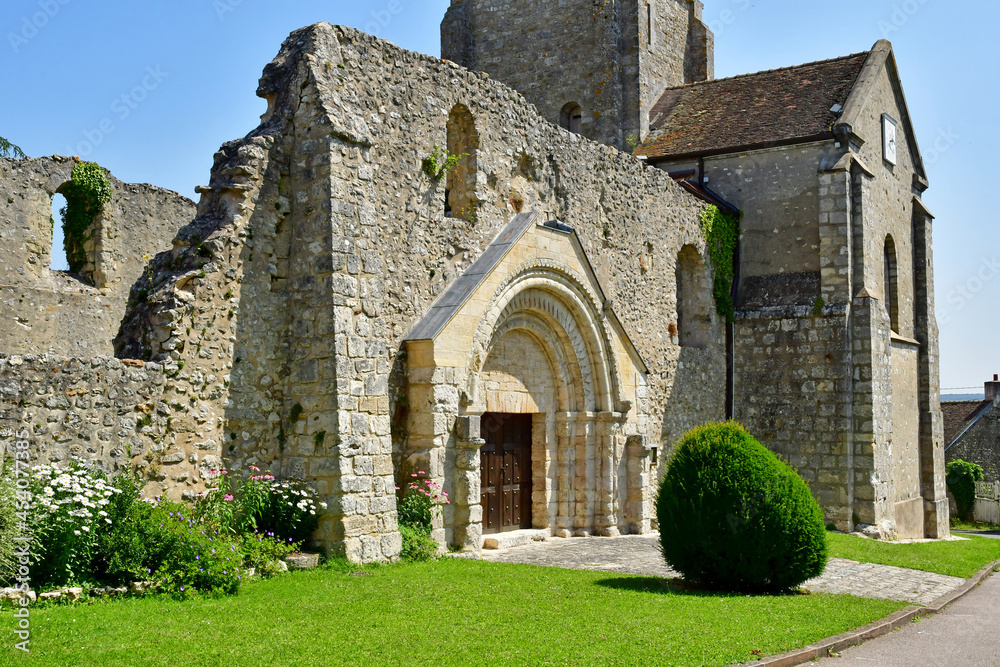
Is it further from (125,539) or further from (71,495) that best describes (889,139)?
(71,495)

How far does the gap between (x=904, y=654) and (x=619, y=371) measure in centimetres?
735

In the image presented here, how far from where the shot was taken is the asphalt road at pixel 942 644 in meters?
7.32

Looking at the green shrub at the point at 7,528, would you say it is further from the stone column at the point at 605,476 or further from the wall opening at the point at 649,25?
the wall opening at the point at 649,25

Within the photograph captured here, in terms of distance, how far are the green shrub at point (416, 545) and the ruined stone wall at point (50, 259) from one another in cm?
817

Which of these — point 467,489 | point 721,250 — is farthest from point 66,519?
point 721,250

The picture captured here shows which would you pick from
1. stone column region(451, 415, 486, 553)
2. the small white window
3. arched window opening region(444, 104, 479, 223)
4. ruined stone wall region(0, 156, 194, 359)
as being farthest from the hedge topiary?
the small white window

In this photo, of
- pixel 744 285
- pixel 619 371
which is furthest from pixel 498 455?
pixel 744 285

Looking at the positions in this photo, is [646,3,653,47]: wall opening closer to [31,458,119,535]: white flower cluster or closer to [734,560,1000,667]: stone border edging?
[734,560,1000,667]: stone border edging

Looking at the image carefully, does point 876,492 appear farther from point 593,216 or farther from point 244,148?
point 244,148

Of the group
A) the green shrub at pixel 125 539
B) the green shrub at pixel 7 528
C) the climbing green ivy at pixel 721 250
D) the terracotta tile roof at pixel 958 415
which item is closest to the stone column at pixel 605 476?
the climbing green ivy at pixel 721 250

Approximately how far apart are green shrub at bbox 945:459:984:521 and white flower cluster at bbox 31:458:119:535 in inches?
1221

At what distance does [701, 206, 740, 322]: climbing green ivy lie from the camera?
722 inches

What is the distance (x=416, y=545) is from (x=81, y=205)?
9815 mm

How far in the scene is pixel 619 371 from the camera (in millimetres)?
14508
